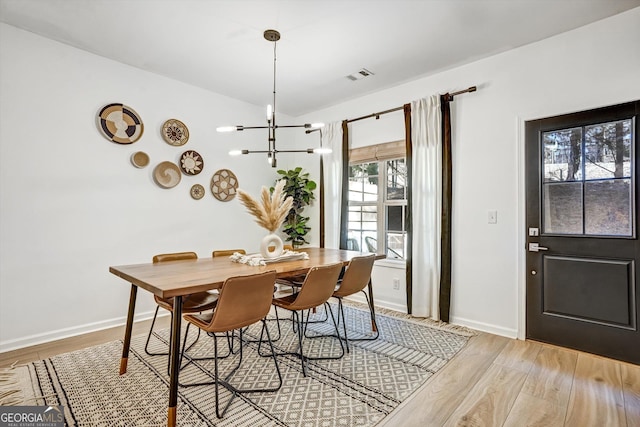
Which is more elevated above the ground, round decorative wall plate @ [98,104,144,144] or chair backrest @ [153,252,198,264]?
round decorative wall plate @ [98,104,144,144]

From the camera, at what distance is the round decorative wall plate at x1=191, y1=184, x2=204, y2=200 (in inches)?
156

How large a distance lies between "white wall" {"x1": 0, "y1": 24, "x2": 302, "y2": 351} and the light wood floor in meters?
0.44

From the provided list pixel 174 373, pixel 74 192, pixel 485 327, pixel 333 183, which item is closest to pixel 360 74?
pixel 333 183

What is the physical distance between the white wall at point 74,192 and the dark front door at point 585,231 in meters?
3.69

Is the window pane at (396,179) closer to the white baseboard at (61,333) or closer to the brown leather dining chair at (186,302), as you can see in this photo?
the brown leather dining chair at (186,302)

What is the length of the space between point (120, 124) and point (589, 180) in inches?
175

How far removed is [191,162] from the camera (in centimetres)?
392

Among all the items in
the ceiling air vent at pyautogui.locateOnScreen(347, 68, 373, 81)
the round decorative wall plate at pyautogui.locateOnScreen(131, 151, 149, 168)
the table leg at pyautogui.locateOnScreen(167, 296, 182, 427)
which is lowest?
the table leg at pyautogui.locateOnScreen(167, 296, 182, 427)

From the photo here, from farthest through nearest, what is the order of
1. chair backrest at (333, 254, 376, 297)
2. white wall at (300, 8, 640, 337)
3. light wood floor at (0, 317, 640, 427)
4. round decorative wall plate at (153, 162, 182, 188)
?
1. round decorative wall plate at (153, 162, 182, 188)
2. chair backrest at (333, 254, 376, 297)
3. white wall at (300, 8, 640, 337)
4. light wood floor at (0, 317, 640, 427)

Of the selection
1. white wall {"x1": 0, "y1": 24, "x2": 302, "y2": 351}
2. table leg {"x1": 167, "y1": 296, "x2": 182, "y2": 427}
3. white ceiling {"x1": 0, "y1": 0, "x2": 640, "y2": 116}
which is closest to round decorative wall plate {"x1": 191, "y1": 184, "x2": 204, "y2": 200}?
white wall {"x1": 0, "y1": 24, "x2": 302, "y2": 351}

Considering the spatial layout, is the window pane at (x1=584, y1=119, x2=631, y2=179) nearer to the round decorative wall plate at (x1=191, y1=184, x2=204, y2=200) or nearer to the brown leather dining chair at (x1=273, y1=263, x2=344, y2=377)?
the brown leather dining chair at (x1=273, y1=263, x2=344, y2=377)

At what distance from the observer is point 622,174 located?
2500mm

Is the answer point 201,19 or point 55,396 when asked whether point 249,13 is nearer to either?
point 201,19

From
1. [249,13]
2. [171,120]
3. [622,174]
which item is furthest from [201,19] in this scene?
[622,174]
